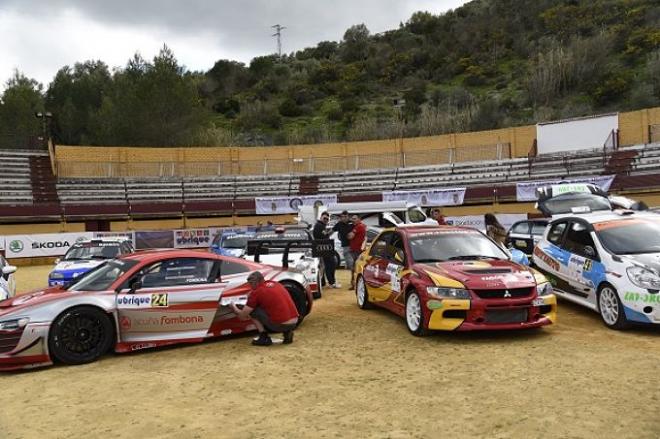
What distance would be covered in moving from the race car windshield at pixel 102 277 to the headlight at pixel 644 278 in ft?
22.7

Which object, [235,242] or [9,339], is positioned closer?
[9,339]

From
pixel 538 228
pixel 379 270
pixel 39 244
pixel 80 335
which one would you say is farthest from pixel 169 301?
pixel 39 244

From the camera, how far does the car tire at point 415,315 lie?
26.4 ft

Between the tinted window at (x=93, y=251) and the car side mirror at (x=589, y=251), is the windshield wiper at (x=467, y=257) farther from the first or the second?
the tinted window at (x=93, y=251)

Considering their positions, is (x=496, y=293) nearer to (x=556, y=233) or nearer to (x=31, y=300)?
(x=556, y=233)

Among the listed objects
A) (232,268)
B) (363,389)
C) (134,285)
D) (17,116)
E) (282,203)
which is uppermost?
(17,116)

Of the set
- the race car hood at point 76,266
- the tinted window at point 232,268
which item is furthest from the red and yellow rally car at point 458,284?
the race car hood at point 76,266

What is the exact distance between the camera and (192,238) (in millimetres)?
30719

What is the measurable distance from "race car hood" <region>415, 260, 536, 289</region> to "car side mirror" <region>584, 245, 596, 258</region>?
1397mm

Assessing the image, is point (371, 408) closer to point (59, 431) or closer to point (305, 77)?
point (59, 431)

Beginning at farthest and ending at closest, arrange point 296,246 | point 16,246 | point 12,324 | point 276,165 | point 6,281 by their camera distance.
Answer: point 276,165, point 16,246, point 6,281, point 296,246, point 12,324

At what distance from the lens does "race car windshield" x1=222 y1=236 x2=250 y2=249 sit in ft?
51.6

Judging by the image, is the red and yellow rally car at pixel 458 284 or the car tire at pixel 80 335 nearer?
the car tire at pixel 80 335

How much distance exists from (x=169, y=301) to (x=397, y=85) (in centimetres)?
6734
